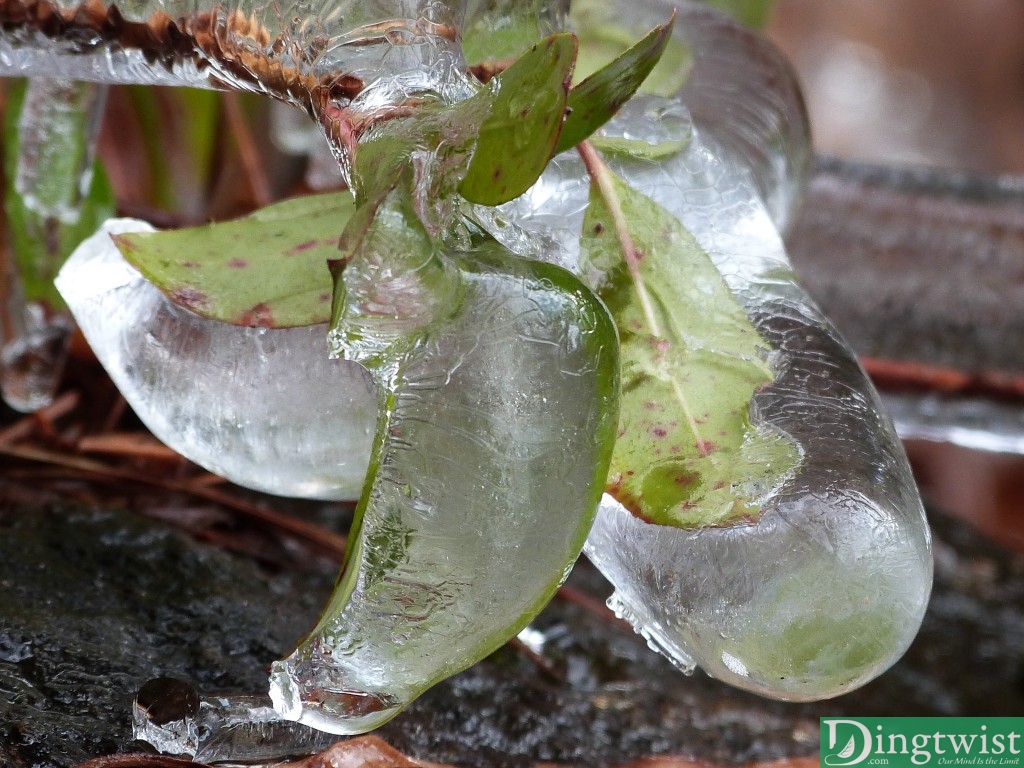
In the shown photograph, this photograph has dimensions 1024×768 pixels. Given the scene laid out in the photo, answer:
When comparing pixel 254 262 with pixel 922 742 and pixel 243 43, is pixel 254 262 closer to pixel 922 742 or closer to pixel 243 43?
pixel 243 43

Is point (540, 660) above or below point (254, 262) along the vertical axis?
below

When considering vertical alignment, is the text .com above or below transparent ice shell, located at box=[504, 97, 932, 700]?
below

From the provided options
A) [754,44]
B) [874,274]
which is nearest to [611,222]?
[754,44]

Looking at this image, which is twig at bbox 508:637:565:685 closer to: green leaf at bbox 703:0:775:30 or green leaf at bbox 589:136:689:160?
green leaf at bbox 589:136:689:160

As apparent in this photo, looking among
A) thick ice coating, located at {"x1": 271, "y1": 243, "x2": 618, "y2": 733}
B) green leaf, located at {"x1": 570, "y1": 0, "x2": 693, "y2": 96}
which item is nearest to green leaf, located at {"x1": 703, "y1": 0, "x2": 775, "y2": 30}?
green leaf, located at {"x1": 570, "y1": 0, "x2": 693, "y2": 96}

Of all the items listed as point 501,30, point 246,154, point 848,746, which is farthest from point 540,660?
point 246,154

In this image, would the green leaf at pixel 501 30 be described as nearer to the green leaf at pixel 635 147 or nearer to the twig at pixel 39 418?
the green leaf at pixel 635 147
